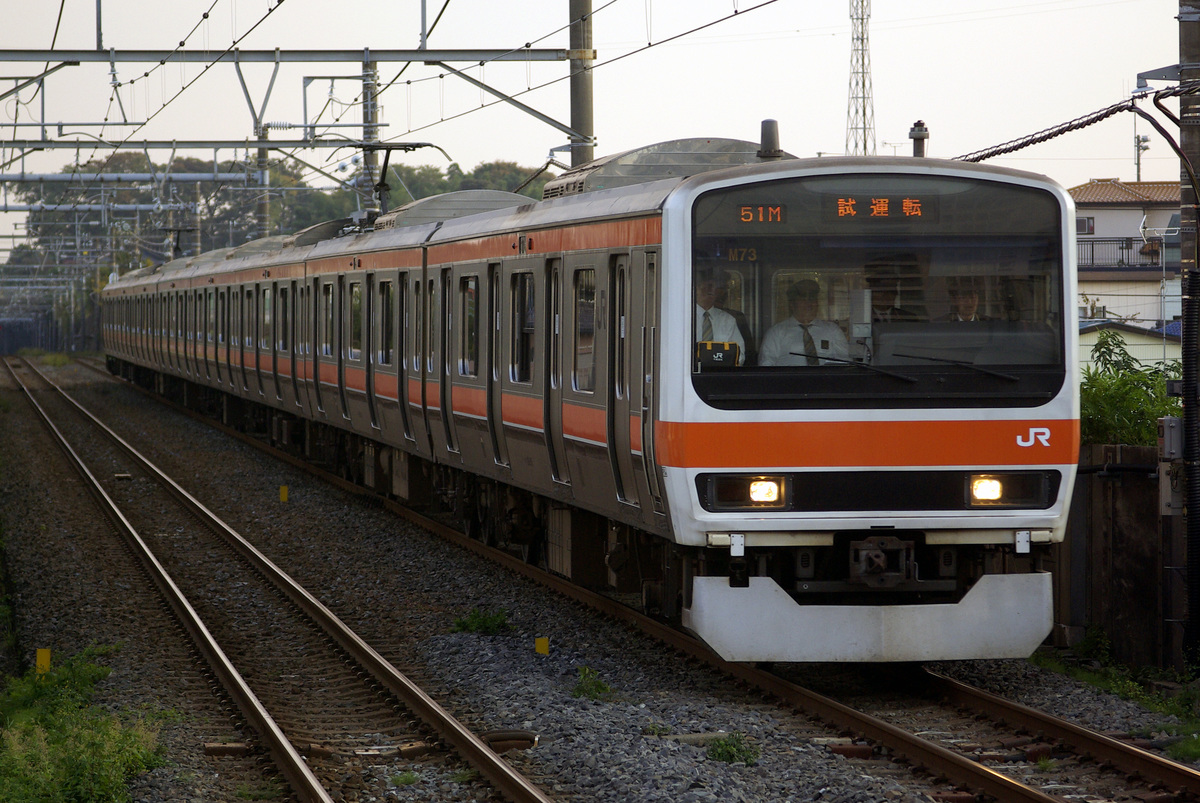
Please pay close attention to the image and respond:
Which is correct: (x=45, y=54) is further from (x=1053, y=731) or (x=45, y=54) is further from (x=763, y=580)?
(x=1053, y=731)

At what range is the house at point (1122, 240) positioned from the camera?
38969mm

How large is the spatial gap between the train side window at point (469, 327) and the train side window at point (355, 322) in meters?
4.07

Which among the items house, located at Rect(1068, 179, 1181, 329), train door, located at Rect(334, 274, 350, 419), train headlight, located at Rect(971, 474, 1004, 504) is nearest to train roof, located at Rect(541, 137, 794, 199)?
train headlight, located at Rect(971, 474, 1004, 504)

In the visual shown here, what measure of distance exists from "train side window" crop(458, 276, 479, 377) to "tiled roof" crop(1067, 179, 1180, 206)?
3829cm

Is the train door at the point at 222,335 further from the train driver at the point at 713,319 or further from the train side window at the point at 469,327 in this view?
A: the train driver at the point at 713,319

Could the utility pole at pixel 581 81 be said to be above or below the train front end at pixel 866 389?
above

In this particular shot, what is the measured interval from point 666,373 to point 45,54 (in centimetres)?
1427

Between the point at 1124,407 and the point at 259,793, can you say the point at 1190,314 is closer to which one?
the point at 1124,407

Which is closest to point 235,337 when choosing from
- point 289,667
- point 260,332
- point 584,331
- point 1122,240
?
point 260,332

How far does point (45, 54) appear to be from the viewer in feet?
63.0

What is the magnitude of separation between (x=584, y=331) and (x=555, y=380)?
28.3 inches

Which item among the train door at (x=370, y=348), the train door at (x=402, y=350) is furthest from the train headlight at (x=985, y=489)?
the train door at (x=370, y=348)

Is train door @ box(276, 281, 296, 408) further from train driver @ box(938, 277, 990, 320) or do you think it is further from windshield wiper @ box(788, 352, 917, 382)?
train driver @ box(938, 277, 990, 320)

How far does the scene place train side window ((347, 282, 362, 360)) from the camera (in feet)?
53.4
